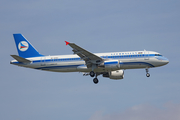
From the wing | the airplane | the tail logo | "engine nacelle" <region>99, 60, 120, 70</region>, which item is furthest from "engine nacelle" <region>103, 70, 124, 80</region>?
the tail logo

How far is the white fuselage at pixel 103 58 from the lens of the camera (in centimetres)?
5391

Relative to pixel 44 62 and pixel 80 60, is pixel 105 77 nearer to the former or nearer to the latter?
pixel 80 60

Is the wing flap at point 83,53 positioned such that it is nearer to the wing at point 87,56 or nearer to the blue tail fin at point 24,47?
the wing at point 87,56

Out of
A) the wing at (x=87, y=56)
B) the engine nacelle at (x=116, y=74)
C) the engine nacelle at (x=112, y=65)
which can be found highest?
the wing at (x=87, y=56)

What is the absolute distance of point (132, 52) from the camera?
179ft

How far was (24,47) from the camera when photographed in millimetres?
60188

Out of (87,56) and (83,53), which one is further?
(87,56)

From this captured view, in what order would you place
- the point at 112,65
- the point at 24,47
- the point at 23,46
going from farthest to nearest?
the point at 23,46 < the point at 24,47 < the point at 112,65

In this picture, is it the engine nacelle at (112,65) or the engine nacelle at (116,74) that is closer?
the engine nacelle at (112,65)

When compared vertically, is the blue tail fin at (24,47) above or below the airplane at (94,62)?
above

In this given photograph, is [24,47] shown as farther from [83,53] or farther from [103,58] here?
[103,58]

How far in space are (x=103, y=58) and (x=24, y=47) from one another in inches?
644

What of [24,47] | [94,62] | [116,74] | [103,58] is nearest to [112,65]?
[103,58]

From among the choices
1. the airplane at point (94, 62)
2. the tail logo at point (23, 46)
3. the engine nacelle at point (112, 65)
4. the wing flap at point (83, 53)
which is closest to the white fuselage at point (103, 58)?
the airplane at point (94, 62)
